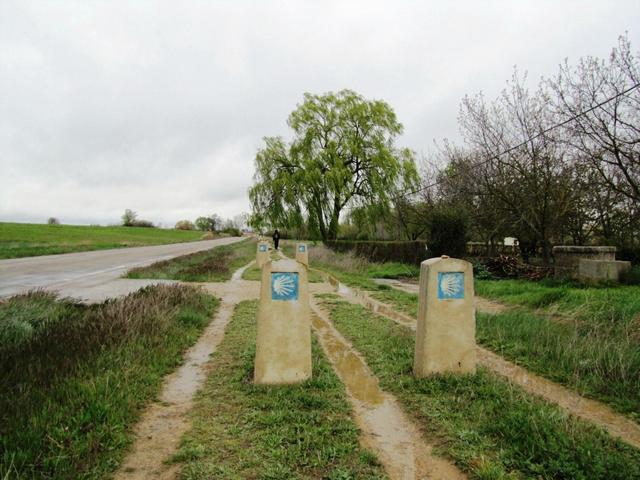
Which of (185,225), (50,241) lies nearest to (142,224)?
(185,225)

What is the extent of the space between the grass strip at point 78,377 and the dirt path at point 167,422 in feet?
0.30

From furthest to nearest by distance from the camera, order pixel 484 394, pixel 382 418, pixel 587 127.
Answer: pixel 587 127
pixel 484 394
pixel 382 418

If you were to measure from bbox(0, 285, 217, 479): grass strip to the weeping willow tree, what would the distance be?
20776 mm

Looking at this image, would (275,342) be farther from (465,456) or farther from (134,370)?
(465,456)

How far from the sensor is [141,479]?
225cm

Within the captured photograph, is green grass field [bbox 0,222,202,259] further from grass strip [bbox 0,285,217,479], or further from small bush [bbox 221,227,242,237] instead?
small bush [bbox 221,227,242,237]

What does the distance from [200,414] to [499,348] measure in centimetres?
386

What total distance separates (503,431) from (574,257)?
905cm

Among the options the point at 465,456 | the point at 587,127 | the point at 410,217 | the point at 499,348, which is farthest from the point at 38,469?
the point at 410,217

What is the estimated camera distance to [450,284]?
391 centimetres

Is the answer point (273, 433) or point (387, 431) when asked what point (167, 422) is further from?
point (387, 431)

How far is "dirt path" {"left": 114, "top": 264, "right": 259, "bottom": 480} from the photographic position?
2.36 m

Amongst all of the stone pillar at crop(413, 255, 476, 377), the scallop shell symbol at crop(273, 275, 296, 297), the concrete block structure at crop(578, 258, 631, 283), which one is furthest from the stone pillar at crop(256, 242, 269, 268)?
the stone pillar at crop(413, 255, 476, 377)

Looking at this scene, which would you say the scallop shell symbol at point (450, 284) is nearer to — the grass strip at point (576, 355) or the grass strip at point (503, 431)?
the grass strip at point (503, 431)
